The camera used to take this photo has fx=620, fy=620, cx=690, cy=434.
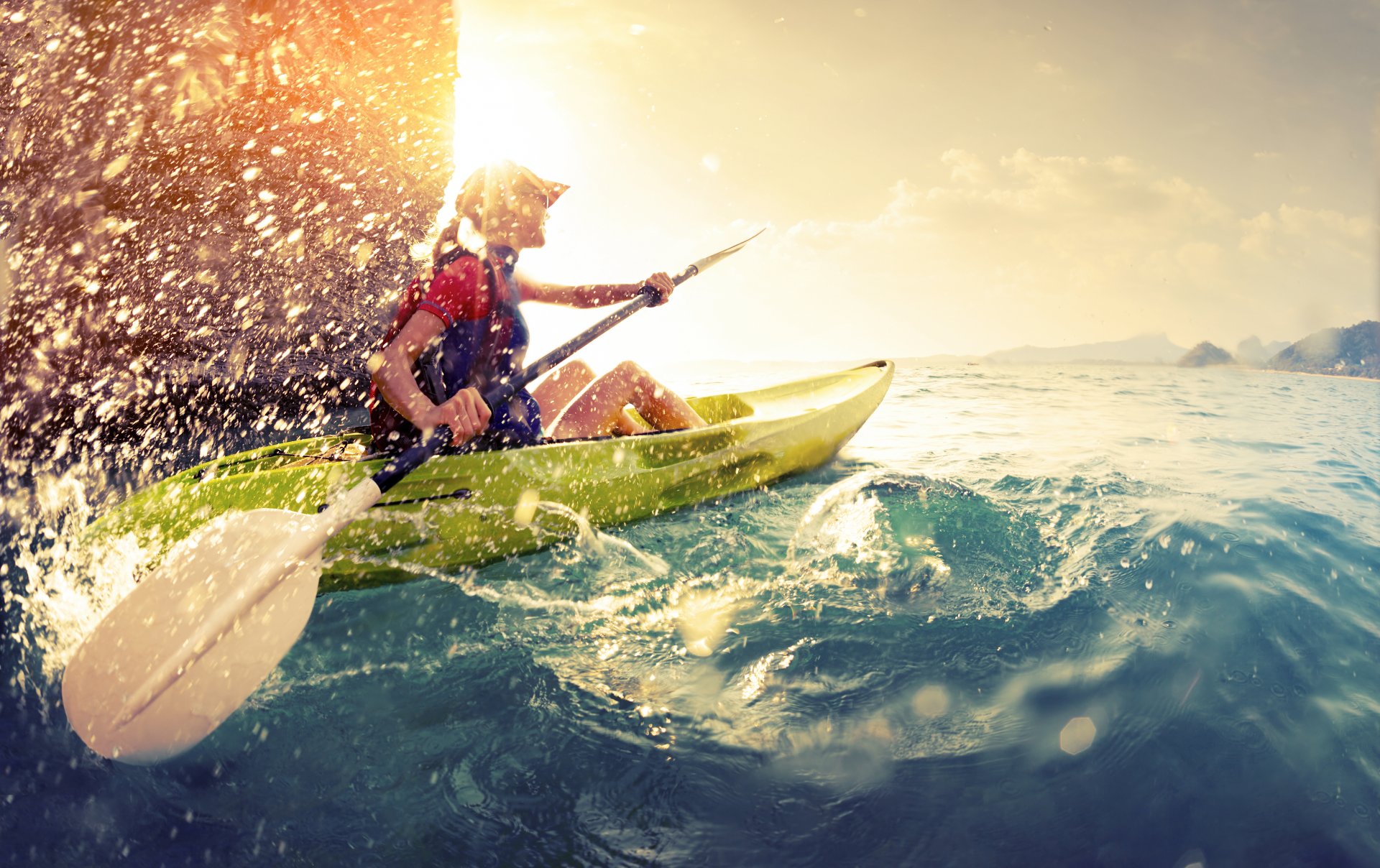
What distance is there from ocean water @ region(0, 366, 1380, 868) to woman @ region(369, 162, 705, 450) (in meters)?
0.72

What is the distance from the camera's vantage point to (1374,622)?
2814 mm

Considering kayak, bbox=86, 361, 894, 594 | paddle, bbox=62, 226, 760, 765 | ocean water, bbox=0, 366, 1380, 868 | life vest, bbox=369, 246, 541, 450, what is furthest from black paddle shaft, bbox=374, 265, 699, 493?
ocean water, bbox=0, 366, 1380, 868

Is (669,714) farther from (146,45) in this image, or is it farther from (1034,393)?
(1034,393)

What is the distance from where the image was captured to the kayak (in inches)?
102

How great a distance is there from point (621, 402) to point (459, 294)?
122cm

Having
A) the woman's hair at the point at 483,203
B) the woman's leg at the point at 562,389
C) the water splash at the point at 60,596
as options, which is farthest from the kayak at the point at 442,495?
the woman's hair at the point at 483,203

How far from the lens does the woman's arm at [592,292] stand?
3648 millimetres

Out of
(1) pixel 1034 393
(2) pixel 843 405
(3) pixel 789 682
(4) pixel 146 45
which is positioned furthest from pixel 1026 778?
(1) pixel 1034 393

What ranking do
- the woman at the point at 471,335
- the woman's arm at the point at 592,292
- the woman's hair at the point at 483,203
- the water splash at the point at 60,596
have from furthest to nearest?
the woman's arm at the point at 592,292 → the woman's hair at the point at 483,203 → the woman at the point at 471,335 → the water splash at the point at 60,596

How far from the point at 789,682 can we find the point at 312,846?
1.36 m

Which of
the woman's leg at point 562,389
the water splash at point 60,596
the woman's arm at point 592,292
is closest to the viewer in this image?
the water splash at point 60,596

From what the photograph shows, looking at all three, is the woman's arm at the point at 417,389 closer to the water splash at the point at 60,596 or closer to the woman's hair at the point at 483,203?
the woman's hair at the point at 483,203

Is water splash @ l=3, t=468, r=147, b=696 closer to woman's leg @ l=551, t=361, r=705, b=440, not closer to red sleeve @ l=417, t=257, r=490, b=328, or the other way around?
red sleeve @ l=417, t=257, r=490, b=328

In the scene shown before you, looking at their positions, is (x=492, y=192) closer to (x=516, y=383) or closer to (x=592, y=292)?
(x=516, y=383)
